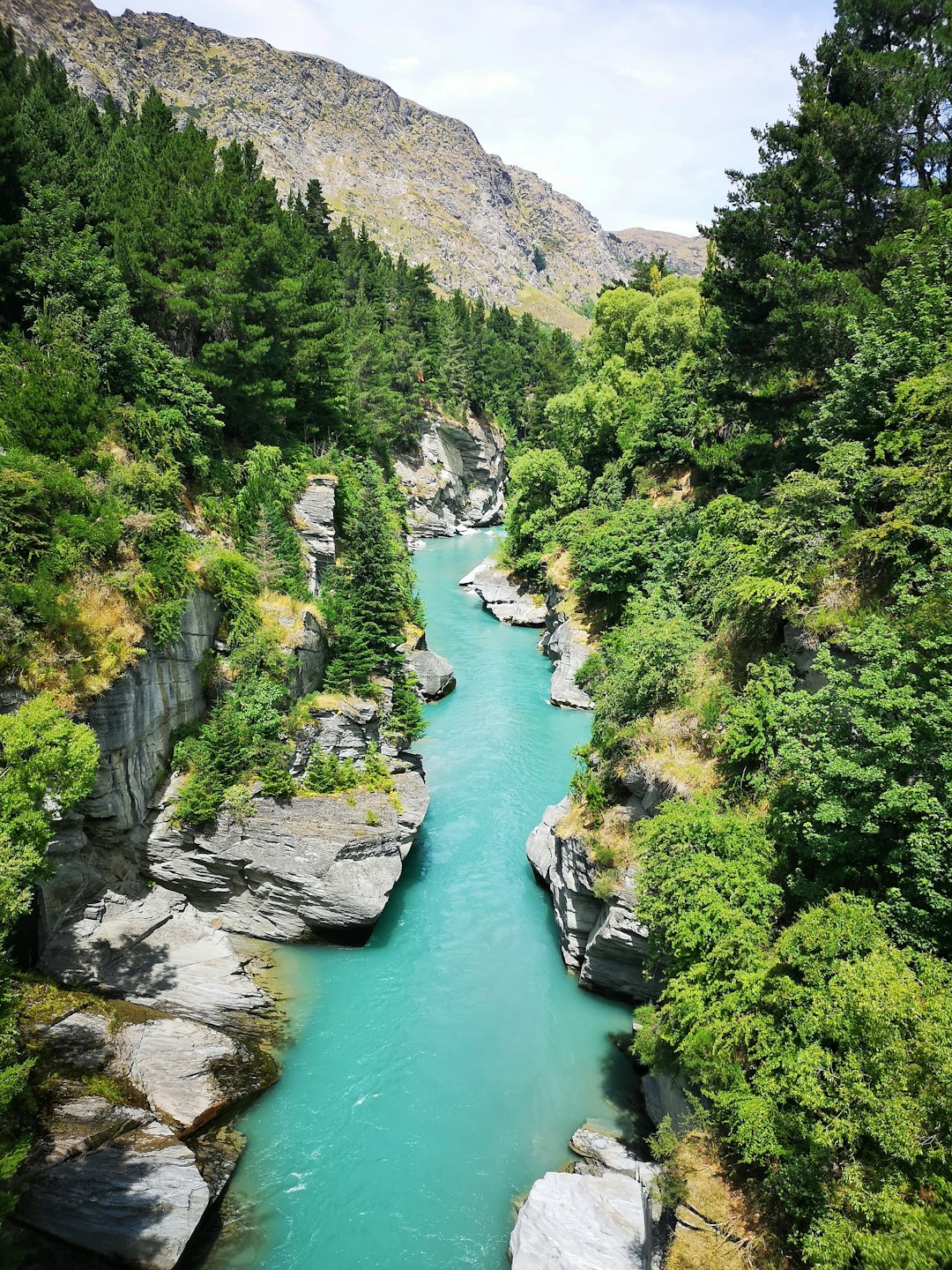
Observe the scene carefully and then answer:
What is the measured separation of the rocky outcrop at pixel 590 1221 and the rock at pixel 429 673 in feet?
68.4

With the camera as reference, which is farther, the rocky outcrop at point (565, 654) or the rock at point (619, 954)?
the rocky outcrop at point (565, 654)

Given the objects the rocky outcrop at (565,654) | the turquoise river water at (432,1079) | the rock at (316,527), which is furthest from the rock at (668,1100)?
the rocky outcrop at (565,654)

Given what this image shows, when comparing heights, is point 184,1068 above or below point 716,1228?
below

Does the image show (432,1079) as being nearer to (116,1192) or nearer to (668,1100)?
(668,1100)

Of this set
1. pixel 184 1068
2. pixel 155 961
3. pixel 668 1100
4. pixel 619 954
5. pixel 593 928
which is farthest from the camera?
pixel 593 928

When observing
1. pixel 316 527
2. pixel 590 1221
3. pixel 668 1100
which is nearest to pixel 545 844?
pixel 668 1100

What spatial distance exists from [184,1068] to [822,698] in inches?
543

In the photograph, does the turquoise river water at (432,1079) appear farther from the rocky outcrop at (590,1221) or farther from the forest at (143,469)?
the forest at (143,469)

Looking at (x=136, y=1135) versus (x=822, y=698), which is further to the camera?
(x=136, y=1135)

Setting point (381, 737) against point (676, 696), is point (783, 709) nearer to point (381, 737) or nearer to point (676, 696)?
point (676, 696)

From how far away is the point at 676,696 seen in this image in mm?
16453

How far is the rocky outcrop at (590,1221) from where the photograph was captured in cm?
978

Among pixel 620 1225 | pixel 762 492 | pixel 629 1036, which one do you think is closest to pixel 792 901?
pixel 620 1225

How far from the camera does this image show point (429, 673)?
3056 cm
